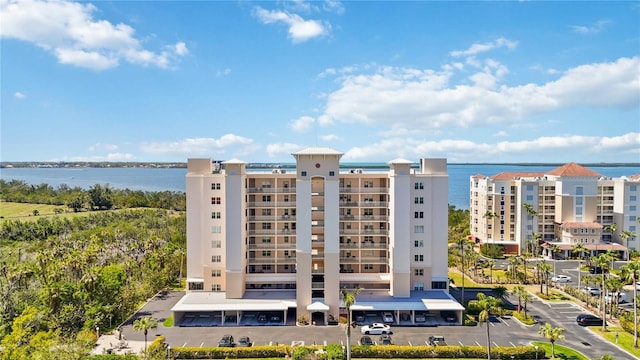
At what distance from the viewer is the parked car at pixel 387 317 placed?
134 feet

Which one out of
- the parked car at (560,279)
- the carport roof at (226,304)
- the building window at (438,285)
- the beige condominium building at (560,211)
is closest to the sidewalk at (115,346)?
the carport roof at (226,304)

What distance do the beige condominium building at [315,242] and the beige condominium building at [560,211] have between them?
33.5 m

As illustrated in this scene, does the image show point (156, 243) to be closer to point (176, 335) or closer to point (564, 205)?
point (176, 335)

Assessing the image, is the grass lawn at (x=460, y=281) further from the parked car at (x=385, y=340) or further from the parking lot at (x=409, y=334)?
the parked car at (x=385, y=340)

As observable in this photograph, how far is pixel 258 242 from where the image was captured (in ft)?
155

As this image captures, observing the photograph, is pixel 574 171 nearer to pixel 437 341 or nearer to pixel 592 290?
pixel 592 290

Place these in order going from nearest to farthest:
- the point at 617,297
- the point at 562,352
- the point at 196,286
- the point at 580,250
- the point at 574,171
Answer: the point at 562,352 < the point at 617,297 < the point at 196,286 < the point at 580,250 < the point at 574,171

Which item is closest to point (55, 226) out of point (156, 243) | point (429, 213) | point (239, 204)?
point (156, 243)

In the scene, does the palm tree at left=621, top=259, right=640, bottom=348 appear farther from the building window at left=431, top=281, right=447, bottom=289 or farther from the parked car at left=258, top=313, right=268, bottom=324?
the parked car at left=258, top=313, right=268, bottom=324

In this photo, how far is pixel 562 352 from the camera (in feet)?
113

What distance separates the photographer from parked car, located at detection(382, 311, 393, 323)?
134ft

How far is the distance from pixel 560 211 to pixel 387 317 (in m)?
51.9

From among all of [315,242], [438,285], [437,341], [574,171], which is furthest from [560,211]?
[315,242]

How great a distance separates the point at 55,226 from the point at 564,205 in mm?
98485
